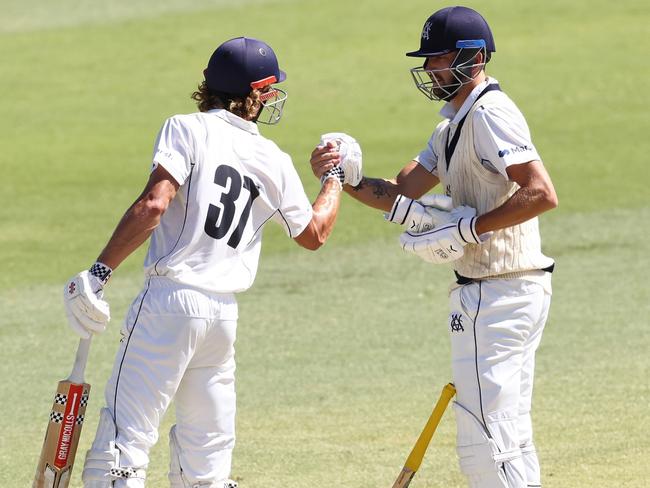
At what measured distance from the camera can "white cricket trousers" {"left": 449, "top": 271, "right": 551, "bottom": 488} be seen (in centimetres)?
570

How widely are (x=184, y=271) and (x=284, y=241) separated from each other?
9.17 metres

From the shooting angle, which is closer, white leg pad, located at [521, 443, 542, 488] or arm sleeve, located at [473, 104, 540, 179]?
arm sleeve, located at [473, 104, 540, 179]

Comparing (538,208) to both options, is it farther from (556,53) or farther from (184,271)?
(556,53)

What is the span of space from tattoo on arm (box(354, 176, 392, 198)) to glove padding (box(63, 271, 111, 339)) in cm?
173

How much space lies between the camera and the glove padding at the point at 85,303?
5352mm

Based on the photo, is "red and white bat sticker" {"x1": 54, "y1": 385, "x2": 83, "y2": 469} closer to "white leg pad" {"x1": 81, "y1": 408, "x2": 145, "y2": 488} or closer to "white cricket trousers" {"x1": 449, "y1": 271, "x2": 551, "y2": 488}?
"white leg pad" {"x1": 81, "y1": 408, "x2": 145, "y2": 488}

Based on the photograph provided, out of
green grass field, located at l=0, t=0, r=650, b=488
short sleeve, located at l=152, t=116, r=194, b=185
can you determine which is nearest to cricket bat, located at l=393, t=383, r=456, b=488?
green grass field, located at l=0, t=0, r=650, b=488

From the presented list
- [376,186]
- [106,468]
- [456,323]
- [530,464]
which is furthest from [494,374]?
[106,468]

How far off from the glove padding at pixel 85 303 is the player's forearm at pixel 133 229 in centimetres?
11

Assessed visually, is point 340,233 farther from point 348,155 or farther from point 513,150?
point 513,150

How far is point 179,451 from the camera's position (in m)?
5.80

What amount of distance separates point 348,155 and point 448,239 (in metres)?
0.91

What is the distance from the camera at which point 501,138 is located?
5684 mm

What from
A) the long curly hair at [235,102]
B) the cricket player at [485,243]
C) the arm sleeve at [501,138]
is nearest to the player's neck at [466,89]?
the cricket player at [485,243]
